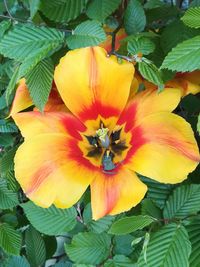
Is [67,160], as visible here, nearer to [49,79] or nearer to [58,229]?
[49,79]

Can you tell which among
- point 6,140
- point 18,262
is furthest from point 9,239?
point 6,140

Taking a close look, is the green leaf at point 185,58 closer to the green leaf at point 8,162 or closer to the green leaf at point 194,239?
the green leaf at point 194,239

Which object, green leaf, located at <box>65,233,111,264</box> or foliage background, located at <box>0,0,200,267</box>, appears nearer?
foliage background, located at <box>0,0,200,267</box>

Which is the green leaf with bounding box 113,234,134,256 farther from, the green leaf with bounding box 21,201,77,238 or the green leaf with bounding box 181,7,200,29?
the green leaf with bounding box 181,7,200,29

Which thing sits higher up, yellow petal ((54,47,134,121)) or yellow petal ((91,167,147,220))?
yellow petal ((54,47,134,121))

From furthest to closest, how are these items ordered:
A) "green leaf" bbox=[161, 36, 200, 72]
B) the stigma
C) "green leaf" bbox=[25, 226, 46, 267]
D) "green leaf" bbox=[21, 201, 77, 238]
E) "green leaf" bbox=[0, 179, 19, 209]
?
1. "green leaf" bbox=[25, 226, 46, 267]
2. "green leaf" bbox=[0, 179, 19, 209]
3. "green leaf" bbox=[21, 201, 77, 238]
4. the stigma
5. "green leaf" bbox=[161, 36, 200, 72]

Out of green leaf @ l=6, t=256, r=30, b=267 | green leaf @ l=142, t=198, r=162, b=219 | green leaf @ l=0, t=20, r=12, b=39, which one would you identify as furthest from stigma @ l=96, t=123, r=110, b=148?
green leaf @ l=6, t=256, r=30, b=267

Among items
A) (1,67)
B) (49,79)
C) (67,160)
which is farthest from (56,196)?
(1,67)

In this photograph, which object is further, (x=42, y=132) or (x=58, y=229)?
(x=58, y=229)
